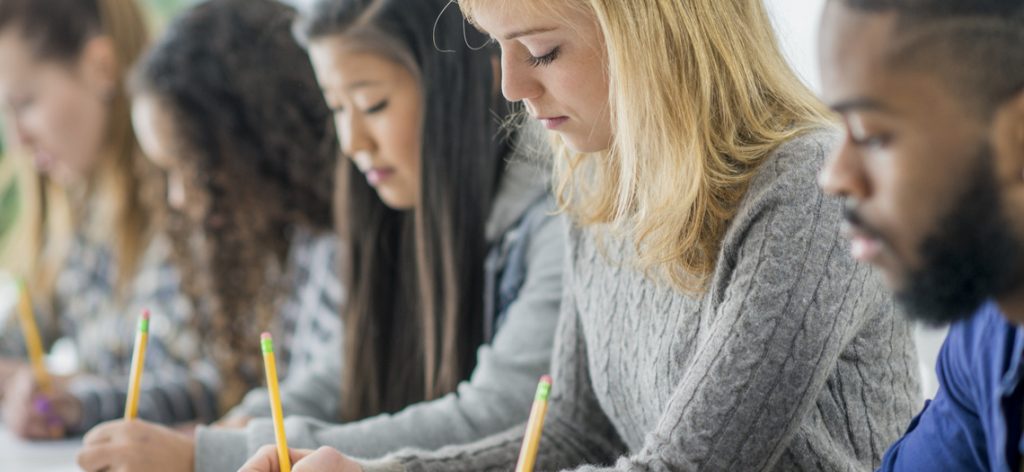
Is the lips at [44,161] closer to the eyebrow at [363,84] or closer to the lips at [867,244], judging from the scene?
the eyebrow at [363,84]

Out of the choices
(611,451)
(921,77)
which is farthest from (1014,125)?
(611,451)

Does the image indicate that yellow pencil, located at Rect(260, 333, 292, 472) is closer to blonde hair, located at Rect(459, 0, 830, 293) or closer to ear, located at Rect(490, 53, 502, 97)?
blonde hair, located at Rect(459, 0, 830, 293)

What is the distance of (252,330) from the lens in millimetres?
1619

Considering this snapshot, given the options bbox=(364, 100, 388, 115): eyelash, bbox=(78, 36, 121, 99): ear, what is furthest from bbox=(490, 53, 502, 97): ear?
bbox=(78, 36, 121, 99): ear

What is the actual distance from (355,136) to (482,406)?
0.35 m

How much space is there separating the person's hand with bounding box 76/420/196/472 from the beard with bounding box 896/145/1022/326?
2.29ft

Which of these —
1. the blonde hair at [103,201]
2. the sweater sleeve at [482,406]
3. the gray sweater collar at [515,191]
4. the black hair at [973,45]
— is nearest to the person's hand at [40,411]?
the blonde hair at [103,201]

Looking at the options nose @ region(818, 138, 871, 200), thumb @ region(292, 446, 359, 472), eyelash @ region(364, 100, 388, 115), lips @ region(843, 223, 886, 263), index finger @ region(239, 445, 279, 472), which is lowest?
index finger @ region(239, 445, 279, 472)

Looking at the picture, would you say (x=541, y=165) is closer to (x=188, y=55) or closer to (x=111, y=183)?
(x=188, y=55)

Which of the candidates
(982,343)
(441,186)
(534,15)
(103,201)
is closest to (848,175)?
(982,343)

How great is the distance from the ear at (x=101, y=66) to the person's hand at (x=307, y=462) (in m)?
1.16

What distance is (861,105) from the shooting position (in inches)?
22.5

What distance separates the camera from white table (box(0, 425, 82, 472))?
1342 millimetres

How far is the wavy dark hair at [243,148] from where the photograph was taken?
1.58 meters
